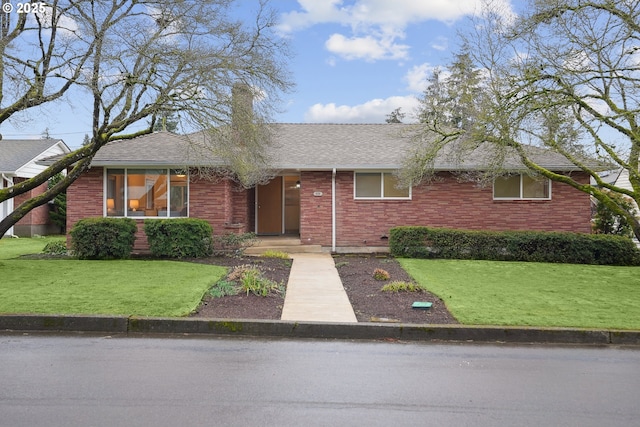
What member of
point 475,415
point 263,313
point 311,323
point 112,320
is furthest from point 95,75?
point 475,415

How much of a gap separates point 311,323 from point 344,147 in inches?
436

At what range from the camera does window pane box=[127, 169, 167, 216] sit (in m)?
14.8

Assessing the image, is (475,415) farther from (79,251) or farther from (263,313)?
(79,251)

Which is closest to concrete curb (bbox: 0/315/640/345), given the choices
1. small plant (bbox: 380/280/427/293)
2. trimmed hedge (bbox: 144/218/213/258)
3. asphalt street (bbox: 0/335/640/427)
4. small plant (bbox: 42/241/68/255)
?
asphalt street (bbox: 0/335/640/427)

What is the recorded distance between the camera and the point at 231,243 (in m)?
13.4

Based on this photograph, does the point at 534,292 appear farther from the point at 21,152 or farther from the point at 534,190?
the point at 21,152

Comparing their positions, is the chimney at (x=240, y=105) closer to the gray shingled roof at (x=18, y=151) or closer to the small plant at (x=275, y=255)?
the small plant at (x=275, y=255)

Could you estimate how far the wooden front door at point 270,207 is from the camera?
1819cm

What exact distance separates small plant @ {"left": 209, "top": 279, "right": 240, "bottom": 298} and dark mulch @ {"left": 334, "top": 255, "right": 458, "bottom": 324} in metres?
2.13

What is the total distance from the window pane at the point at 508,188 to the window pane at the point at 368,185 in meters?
3.90

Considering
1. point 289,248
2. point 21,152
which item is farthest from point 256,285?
point 21,152

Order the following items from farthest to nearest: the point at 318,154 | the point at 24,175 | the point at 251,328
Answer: the point at 24,175 → the point at 318,154 → the point at 251,328

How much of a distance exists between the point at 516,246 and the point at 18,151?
2425cm

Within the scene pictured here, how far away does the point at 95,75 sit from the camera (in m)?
10.1
